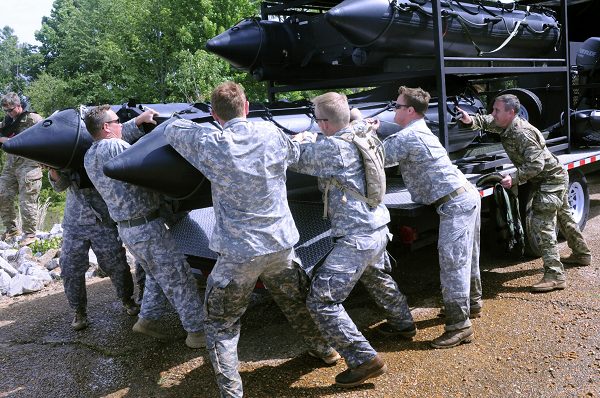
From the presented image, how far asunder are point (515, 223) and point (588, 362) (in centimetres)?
164

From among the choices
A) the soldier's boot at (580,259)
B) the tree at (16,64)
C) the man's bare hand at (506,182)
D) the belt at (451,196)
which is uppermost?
A: the tree at (16,64)

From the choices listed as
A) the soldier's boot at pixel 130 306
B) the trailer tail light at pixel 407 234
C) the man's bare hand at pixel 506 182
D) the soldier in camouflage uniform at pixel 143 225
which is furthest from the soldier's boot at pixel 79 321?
the man's bare hand at pixel 506 182

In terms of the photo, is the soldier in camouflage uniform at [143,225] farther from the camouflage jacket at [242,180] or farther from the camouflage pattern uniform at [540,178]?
the camouflage pattern uniform at [540,178]

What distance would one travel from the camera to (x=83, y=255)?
176 inches

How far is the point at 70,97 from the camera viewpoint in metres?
32.8

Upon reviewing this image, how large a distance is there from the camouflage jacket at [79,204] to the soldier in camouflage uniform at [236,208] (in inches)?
66.4

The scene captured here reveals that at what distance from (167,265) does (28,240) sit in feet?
17.2

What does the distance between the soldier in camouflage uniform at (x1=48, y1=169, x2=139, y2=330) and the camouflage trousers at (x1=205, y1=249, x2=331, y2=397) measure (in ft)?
5.82

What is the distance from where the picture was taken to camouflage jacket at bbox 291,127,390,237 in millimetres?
3209

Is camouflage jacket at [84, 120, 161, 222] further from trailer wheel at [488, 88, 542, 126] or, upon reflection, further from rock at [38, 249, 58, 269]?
trailer wheel at [488, 88, 542, 126]

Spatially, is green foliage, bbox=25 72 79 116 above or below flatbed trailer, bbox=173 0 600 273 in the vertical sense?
above

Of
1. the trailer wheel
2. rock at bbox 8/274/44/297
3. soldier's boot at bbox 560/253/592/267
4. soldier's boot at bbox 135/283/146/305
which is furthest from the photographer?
the trailer wheel

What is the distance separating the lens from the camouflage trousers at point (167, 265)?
3.70 meters

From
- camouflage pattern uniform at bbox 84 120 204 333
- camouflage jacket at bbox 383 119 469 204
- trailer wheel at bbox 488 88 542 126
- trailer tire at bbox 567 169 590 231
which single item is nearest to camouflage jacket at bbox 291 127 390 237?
camouflage jacket at bbox 383 119 469 204
